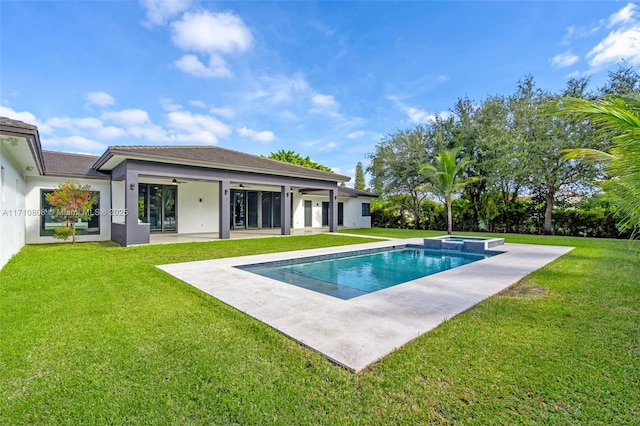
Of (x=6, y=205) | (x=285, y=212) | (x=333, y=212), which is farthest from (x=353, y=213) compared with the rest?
(x=6, y=205)

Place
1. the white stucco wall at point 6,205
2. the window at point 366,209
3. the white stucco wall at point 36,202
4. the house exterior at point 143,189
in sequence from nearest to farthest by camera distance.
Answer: the white stucco wall at point 6,205 → the house exterior at point 143,189 → the white stucco wall at point 36,202 → the window at point 366,209

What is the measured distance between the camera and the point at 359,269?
374 inches

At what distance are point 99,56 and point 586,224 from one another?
29.6 m

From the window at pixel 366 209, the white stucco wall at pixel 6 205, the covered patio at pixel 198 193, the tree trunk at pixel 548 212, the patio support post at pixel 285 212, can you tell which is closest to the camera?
the white stucco wall at pixel 6 205

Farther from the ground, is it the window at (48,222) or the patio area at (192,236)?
the window at (48,222)

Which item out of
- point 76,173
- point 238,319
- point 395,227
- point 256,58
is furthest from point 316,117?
point 238,319

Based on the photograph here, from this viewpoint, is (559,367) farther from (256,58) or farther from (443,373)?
(256,58)

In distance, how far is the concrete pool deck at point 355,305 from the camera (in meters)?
3.69

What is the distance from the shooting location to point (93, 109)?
21.1 metres

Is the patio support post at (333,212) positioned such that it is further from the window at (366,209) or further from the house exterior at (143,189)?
the window at (366,209)

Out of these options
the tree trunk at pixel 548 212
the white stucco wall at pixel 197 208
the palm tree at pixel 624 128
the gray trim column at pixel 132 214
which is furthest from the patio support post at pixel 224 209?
the tree trunk at pixel 548 212

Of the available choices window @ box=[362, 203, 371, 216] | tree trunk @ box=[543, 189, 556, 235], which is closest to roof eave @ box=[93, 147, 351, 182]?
window @ box=[362, 203, 371, 216]

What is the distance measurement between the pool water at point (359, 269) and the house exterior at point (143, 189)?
662cm

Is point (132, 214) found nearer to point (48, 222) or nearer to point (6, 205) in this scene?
point (6, 205)
